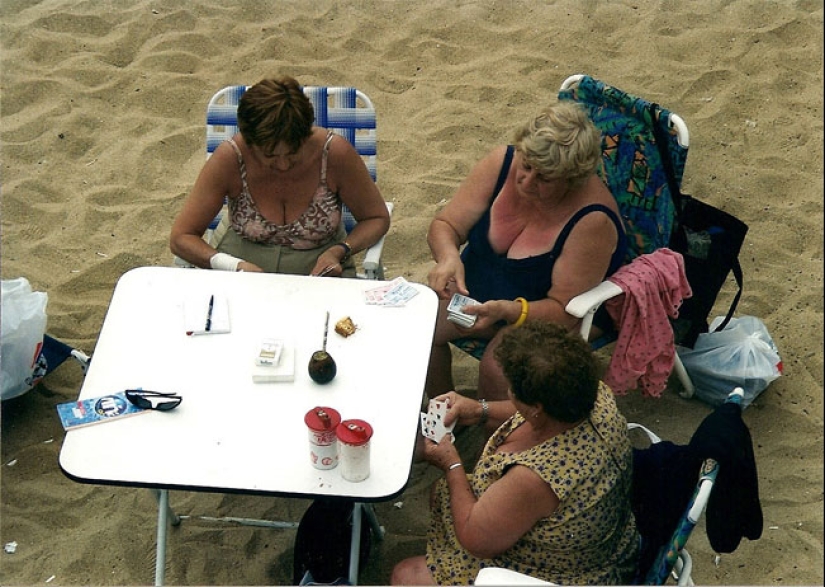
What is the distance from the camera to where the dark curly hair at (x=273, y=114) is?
3406mm

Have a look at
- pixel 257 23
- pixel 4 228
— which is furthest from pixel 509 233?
pixel 257 23

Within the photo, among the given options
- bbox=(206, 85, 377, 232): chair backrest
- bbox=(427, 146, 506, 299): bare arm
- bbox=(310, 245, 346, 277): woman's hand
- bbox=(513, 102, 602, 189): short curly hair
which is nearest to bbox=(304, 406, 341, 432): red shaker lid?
bbox=(310, 245, 346, 277): woman's hand

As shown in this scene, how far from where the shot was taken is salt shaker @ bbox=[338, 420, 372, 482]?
259 centimetres

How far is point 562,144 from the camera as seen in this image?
3.35m

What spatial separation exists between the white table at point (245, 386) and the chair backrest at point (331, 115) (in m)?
0.93

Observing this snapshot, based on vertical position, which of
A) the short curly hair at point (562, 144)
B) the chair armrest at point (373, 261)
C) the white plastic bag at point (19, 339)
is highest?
the short curly hair at point (562, 144)

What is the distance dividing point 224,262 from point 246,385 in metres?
0.80

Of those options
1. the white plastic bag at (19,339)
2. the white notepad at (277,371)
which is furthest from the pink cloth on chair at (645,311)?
the white plastic bag at (19,339)

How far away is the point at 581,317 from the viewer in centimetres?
351

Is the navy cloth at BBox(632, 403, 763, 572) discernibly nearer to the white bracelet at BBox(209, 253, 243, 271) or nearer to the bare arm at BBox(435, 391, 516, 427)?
the bare arm at BBox(435, 391, 516, 427)

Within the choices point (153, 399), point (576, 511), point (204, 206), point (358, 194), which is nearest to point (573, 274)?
point (358, 194)

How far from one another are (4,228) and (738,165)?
3989 millimetres

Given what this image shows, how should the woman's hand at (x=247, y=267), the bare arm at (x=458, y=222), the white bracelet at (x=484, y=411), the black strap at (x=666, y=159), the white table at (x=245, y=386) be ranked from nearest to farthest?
1. the white table at (x=245, y=386)
2. the white bracelet at (x=484, y=411)
3. the woman's hand at (x=247, y=267)
4. the bare arm at (x=458, y=222)
5. the black strap at (x=666, y=159)

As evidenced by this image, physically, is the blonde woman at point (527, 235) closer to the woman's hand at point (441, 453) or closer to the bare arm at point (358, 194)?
the bare arm at point (358, 194)
